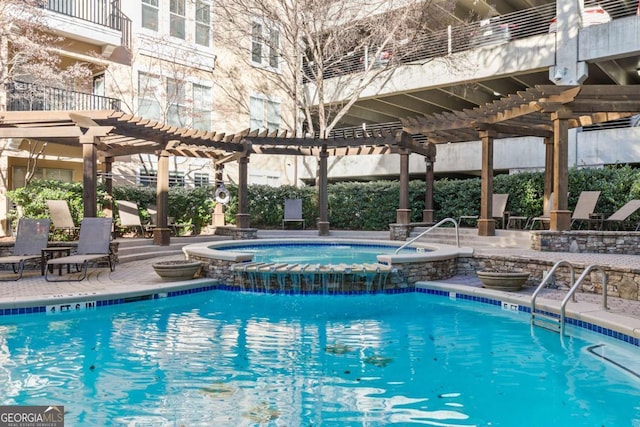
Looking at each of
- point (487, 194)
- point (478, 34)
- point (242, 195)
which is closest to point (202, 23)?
point (242, 195)

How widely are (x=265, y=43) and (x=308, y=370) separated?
1534 centimetres

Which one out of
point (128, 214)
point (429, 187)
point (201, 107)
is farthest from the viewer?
point (201, 107)

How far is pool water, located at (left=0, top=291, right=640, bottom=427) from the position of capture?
3.32 metres

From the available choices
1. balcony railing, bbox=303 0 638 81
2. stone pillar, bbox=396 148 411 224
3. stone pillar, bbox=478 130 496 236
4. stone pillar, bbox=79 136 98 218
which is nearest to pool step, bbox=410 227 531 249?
stone pillar, bbox=478 130 496 236

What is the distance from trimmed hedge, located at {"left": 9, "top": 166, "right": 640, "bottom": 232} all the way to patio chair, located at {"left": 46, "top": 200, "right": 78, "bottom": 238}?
24.2 inches

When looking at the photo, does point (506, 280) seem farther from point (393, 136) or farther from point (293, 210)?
point (293, 210)

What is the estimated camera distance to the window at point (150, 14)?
16500 mm

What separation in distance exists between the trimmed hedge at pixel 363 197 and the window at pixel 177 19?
21.8 feet

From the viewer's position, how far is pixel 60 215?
384 inches

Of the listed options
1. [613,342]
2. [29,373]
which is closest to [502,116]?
[613,342]

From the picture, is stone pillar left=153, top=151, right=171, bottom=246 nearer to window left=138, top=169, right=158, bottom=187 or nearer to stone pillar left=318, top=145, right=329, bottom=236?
stone pillar left=318, top=145, right=329, bottom=236

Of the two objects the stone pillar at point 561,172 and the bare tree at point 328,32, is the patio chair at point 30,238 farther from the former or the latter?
the bare tree at point 328,32

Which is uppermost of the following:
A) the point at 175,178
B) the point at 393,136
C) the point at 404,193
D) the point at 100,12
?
the point at 100,12

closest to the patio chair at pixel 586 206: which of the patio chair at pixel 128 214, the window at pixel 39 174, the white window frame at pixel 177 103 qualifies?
the patio chair at pixel 128 214
